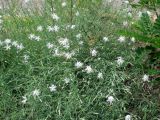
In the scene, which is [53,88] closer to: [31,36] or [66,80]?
[66,80]

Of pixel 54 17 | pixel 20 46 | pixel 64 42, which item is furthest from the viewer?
pixel 54 17

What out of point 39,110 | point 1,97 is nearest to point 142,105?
point 39,110

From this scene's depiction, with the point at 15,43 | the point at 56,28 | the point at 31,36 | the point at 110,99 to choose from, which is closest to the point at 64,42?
the point at 56,28

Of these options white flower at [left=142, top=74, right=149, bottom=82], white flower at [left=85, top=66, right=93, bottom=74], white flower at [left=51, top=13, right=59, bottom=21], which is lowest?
white flower at [left=142, top=74, right=149, bottom=82]

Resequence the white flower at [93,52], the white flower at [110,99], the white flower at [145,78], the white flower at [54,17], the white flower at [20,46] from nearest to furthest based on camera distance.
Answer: the white flower at [110,99] → the white flower at [145,78] → the white flower at [93,52] → the white flower at [20,46] → the white flower at [54,17]

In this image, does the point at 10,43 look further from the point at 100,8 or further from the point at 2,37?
the point at 100,8

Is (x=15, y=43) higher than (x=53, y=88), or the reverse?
(x=15, y=43)

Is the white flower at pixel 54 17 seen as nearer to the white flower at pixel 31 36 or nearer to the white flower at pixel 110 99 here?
the white flower at pixel 31 36

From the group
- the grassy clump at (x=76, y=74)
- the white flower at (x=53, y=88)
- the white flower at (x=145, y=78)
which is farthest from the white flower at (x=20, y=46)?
the white flower at (x=145, y=78)

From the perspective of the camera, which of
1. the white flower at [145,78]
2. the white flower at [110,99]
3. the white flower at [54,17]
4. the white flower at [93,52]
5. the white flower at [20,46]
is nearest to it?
the white flower at [110,99]

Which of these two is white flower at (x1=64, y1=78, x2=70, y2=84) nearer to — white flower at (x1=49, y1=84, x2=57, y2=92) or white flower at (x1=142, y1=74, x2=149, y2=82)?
white flower at (x1=49, y1=84, x2=57, y2=92)

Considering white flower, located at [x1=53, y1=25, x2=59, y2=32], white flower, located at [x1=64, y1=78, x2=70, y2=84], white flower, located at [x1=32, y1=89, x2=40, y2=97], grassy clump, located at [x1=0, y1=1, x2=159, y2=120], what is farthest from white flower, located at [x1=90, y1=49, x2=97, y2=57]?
white flower, located at [x1=32, y1=89, x2=40, y2=97]

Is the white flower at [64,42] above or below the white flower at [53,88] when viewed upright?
above

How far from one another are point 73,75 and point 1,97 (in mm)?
604
